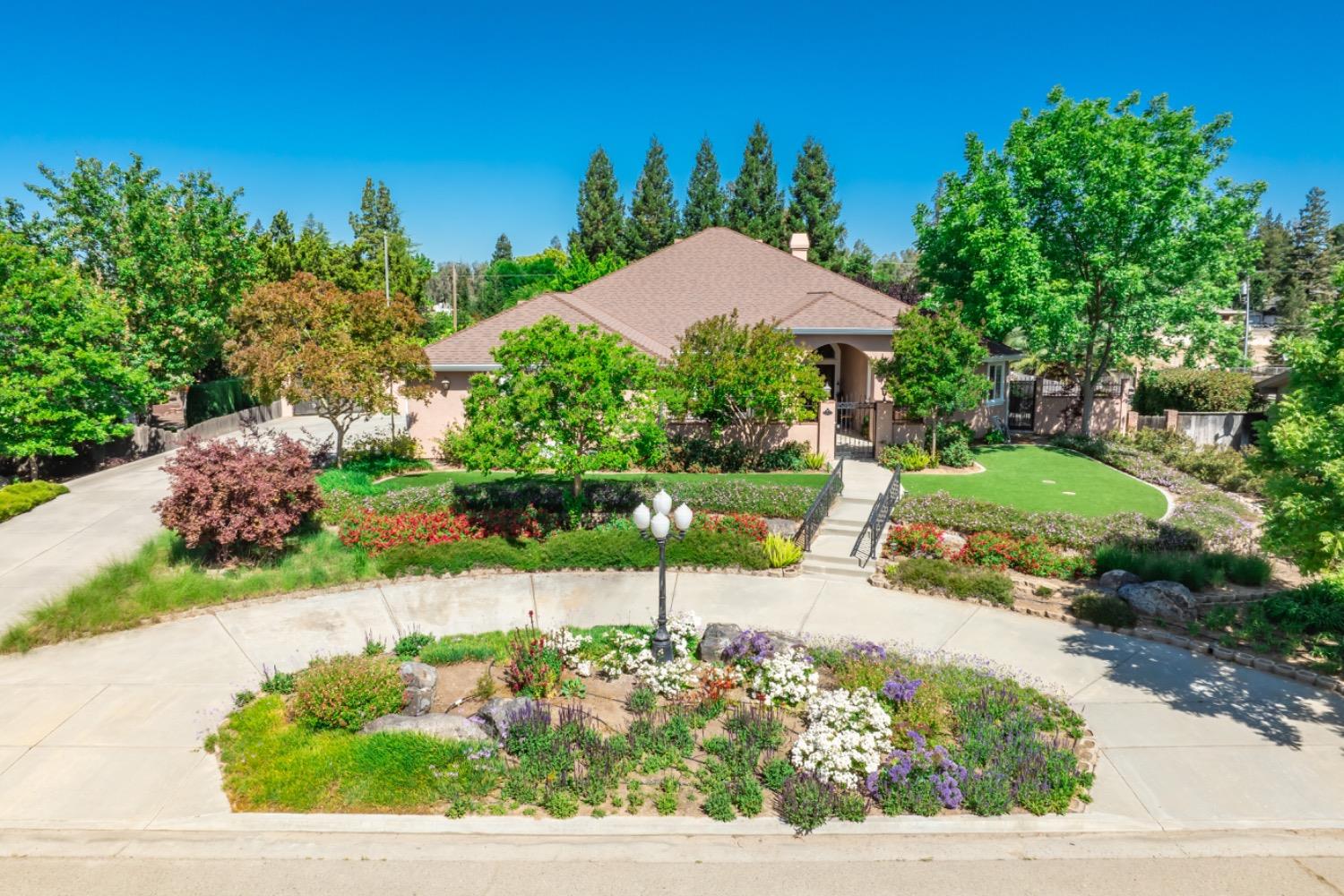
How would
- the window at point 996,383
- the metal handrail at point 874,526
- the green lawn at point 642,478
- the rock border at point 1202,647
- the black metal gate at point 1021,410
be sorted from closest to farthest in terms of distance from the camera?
the rock border at point 1202,647
the metal handrail at point 874,526
the green lawn at point 642,478
the window at point 996,383
the black metal gate at point 1021,410

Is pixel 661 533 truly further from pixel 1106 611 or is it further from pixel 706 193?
pixel 706 193

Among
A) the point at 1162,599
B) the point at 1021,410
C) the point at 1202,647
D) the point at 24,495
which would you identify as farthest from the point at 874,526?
the point at 24,495

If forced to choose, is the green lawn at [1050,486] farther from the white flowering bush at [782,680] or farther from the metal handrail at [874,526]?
the white flowering bush at [782,680]

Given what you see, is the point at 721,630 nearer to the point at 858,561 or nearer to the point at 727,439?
the point at 858,561

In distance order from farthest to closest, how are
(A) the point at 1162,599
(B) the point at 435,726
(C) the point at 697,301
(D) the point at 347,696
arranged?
1. (C) the point at 697,301
2. (A) the point at 1162,599
3. (D) the point at 347,696
4. (B) the point at 435,726

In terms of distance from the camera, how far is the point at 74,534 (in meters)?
16.2

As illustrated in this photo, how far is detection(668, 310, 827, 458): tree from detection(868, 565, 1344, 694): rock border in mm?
8429

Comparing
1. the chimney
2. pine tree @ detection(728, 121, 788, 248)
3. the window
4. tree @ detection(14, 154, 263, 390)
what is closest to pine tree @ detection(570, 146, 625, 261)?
pine tree @ detection(728, 121, 788, 248)

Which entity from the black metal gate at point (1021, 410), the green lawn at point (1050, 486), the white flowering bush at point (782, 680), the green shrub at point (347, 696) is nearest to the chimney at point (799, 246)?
the black metal gate at point (1021, 410)

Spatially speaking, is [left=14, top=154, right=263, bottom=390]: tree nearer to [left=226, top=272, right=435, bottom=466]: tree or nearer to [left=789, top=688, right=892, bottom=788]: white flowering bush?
[left=226, top=272, right=435, bottom=466]: tree

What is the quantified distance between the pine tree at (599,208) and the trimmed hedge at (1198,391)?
35.4m

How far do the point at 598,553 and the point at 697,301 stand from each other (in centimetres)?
1562

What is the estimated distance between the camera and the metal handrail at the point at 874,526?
14.6 metres

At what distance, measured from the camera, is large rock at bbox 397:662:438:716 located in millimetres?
9305
